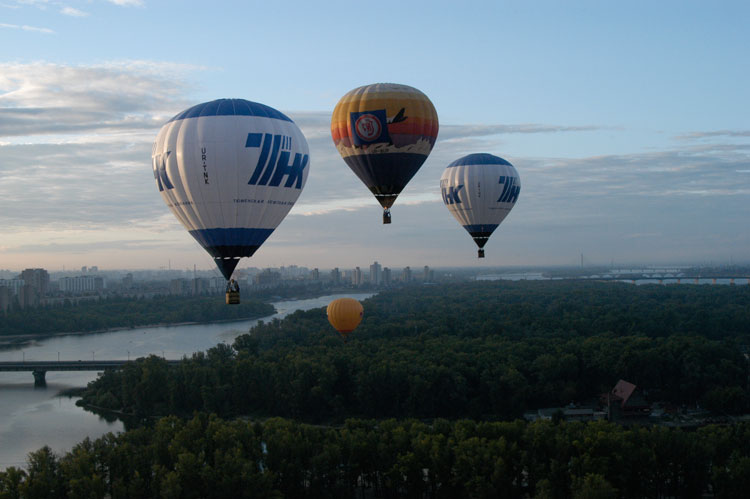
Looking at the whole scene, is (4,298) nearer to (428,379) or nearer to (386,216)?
(428,379)

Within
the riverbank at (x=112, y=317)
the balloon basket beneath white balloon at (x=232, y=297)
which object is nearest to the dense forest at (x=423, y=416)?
the balloon basket beneath white balloon at (x=232, y=297)

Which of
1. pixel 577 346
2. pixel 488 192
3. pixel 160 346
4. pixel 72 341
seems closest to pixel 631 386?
pixel 577 346

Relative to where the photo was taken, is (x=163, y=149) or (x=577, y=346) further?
(x=577, y=346)

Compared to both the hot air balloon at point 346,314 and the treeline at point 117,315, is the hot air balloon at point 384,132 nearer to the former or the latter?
the hot air balloon at point 346,314

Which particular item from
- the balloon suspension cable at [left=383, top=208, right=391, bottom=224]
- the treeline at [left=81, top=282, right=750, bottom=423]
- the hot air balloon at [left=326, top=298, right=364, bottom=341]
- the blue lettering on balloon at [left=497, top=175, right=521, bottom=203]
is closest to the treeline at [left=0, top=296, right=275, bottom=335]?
the treeline at [left=81, top=282, right=750, bottom=423]

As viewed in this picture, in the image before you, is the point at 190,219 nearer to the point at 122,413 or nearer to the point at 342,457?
the point at 342,457

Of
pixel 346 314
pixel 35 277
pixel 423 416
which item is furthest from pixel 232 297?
pixel 35 277

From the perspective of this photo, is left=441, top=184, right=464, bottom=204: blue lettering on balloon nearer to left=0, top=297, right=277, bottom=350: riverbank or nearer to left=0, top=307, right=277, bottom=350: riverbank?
left=0, top=307, right=277, bottom=350: riverbank
